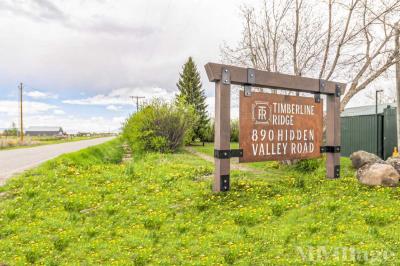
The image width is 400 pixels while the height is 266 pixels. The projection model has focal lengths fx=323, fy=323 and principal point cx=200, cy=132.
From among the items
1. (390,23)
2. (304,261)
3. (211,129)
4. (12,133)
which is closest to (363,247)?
(304,261)

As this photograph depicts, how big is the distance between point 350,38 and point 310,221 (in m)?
9.91

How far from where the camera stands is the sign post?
691 centimetres

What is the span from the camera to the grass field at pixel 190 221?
4.33 metres

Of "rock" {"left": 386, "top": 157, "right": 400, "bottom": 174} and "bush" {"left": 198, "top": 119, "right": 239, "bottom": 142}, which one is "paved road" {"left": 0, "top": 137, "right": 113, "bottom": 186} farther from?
"bush" {"left": 198, "top": 119, "right": 239, "bottom": 142}

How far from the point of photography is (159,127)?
18.7 m

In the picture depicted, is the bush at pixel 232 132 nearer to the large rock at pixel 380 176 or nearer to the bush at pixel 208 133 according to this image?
the bush at pixel 208 133

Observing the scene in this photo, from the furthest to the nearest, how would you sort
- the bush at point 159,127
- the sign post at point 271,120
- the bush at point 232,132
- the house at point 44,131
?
the house at point 44,131 → the bush at point 232,132 → the bush at point 159,127 → the sign post at point 271,120

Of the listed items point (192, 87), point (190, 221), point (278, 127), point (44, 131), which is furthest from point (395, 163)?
point (44, 131)

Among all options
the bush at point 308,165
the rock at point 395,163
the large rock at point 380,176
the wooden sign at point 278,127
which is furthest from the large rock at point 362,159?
the wooden sign at point 278,127

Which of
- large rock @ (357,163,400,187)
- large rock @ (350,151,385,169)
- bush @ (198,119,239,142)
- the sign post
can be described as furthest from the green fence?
bush @ (198,119,239,142)

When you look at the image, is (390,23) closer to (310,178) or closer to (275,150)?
(310,178)

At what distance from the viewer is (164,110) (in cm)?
1862

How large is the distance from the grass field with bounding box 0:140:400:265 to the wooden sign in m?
0.86

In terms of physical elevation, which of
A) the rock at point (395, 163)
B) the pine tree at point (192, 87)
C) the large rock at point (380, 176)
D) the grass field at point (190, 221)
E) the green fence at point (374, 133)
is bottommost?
the grass field at point (190, 221)
